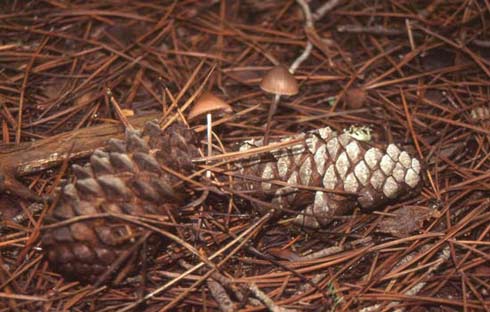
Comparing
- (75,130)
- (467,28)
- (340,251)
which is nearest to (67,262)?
(75,130)

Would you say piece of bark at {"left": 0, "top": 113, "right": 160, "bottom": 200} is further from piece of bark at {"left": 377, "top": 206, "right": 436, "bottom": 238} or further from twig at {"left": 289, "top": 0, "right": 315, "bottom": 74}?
piece of bark at {"left": 377, "top": 206, "right": 436, "bottom": 238}

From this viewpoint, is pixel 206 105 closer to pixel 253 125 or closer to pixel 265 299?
pixel 253 125

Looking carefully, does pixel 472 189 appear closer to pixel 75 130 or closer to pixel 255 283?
pixel 255 283

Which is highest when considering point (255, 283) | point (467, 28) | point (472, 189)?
point (467, 28)

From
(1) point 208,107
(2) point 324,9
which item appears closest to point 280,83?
(1) point 208,107

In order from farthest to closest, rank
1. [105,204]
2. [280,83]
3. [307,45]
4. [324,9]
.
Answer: [324,9], [307,45], [280,83], [105,204]

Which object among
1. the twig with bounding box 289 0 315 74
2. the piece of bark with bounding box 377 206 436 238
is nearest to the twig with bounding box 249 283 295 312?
the piece of bark with bounding box 377 206 436 238
